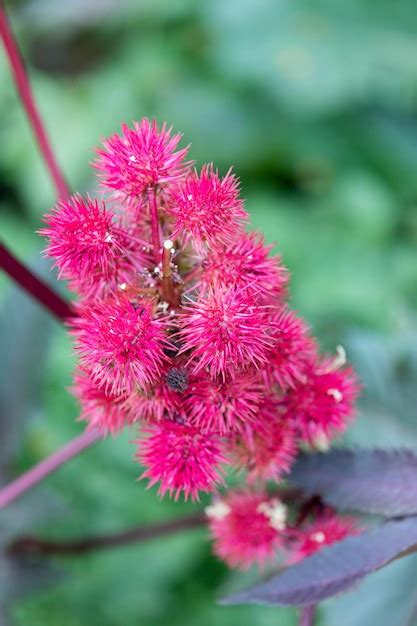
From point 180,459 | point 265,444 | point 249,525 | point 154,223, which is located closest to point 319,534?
point 249,525

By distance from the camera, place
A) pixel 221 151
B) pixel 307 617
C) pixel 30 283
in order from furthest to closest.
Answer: pixel 221 151 → pixel 307 617 → pixel 30 283

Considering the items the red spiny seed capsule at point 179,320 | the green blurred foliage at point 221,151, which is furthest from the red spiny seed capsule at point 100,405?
the green blurred foliage at point 221,151

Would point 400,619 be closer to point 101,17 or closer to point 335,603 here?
point 335,603

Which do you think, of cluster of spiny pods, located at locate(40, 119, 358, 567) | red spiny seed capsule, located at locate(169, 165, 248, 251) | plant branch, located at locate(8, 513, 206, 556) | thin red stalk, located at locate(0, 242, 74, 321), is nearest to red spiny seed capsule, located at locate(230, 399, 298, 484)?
cluster of spiny pods, located at locate(40, 119, 358, 567)

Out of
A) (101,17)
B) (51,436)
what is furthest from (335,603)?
(101,17)

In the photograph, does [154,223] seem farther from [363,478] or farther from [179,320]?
[363,478]
